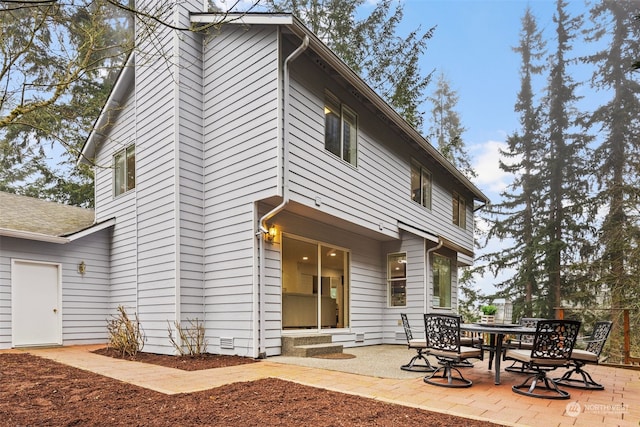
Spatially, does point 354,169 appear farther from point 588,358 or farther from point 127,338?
point 127,338

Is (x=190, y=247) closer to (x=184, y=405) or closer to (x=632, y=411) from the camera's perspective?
(x=184, y=405)

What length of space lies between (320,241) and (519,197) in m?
15.6

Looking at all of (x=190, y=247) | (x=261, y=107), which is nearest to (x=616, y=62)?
(x=261, y=107)

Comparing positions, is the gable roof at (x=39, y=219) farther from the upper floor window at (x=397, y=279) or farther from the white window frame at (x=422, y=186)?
the white window frame at (x=422, y=186)

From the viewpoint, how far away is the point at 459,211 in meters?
14.4

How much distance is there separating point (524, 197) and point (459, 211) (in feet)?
25.9

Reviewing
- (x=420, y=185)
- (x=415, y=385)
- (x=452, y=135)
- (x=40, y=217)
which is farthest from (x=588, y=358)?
(x=452, y=135)

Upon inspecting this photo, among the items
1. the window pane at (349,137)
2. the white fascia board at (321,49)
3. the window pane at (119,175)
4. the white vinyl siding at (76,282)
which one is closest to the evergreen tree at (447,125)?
the white fascia board at (321,49)

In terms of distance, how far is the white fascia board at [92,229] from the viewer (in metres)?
9.17

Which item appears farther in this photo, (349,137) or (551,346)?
(349,137)

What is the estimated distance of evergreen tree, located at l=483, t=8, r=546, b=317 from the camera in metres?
18.9

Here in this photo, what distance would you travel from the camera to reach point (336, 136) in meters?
8.20

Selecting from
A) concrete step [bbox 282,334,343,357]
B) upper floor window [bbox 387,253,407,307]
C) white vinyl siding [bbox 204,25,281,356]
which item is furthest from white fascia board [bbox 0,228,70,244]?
upper floor window [bbox 387,253,407,307]

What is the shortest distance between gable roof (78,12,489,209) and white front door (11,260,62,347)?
9.17 feet
